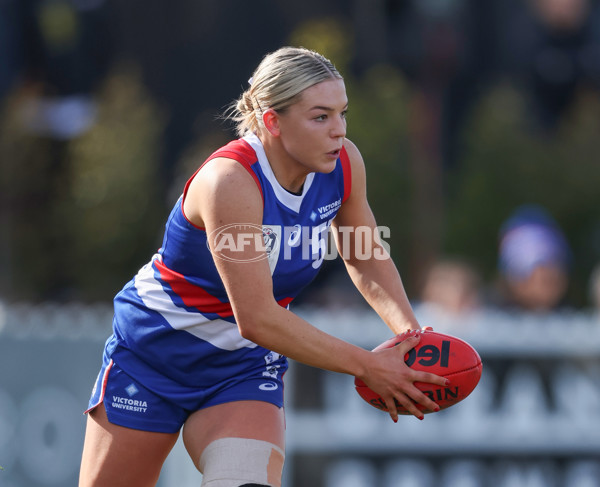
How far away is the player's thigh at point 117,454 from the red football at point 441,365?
901 millimetres

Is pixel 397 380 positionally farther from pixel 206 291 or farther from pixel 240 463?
pixel 206 291

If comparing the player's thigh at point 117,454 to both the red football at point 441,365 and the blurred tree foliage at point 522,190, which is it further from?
the blurred tree foliage at point 522,190

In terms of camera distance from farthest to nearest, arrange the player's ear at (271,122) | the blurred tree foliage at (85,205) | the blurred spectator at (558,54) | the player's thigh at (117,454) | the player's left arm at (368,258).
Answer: the blurred spectator at (558,54)
the blurred tree foliage at (85,205)
the player's left arm at (368,258)
the player's thigh at (117,454)
the player's ear at (271,122)

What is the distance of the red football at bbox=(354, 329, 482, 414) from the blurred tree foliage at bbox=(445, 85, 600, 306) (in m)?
7.68

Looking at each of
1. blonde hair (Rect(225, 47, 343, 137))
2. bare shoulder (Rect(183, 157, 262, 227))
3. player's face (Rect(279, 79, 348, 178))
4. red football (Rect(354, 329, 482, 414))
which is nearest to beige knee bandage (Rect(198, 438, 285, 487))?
red football (Rect(354, 329, 482, 414))

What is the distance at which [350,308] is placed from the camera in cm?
920

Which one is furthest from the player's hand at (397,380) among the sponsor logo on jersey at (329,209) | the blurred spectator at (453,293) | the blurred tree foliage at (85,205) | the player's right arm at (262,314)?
the blurred tree foliage at (85,205)

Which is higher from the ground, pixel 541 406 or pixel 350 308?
pixel 350 308

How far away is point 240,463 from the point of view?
364 cm

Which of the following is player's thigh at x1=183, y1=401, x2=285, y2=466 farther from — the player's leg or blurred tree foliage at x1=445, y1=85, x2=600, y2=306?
blurred tree foliage at x1=445, y1=85, x2=600, y2=306

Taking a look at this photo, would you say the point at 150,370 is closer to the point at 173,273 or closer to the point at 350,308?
the point at 173,273

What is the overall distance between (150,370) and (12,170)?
874 centimetres

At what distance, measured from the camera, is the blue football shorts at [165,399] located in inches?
154

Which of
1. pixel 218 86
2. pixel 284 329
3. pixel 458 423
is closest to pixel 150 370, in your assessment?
pixel 284 329
